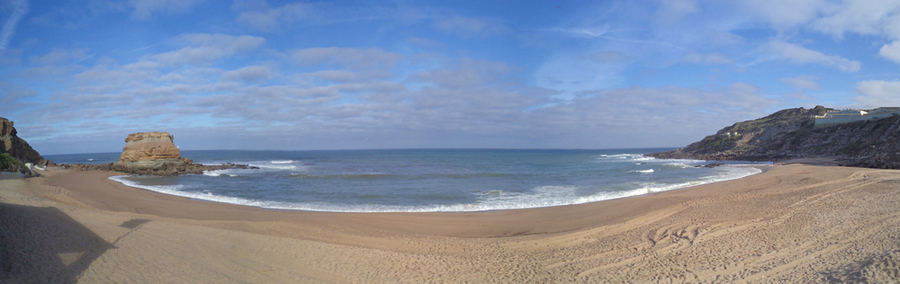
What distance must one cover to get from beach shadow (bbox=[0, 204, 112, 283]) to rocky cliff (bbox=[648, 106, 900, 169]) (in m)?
33.6

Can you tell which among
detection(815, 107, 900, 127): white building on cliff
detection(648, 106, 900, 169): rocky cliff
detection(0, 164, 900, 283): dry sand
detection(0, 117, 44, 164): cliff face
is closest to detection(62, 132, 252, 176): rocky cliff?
detection(0, 117, 44, 164): cliff face

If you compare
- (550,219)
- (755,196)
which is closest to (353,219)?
(550,219)

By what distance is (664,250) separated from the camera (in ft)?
22.0

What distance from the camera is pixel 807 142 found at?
39562mm

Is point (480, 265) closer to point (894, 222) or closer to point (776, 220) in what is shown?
point (776, 220)

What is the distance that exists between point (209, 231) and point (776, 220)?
12.9 m

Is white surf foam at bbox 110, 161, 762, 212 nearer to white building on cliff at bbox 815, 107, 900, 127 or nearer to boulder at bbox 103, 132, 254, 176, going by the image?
boulder at bbox 103, 132, 254, 176

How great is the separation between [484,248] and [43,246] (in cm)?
741

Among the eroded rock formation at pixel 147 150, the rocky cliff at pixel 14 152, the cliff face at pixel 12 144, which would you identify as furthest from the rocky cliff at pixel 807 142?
Result: the cliff face at pixel 12 144

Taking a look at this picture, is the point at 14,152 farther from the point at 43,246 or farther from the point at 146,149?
the point at 43,246

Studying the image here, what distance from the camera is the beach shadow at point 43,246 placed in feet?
15.3

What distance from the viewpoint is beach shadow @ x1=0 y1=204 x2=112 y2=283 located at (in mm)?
4672

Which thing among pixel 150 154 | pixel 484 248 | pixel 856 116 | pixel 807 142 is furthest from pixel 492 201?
pixel 856 116

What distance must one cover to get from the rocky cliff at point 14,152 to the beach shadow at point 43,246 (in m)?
19.2
